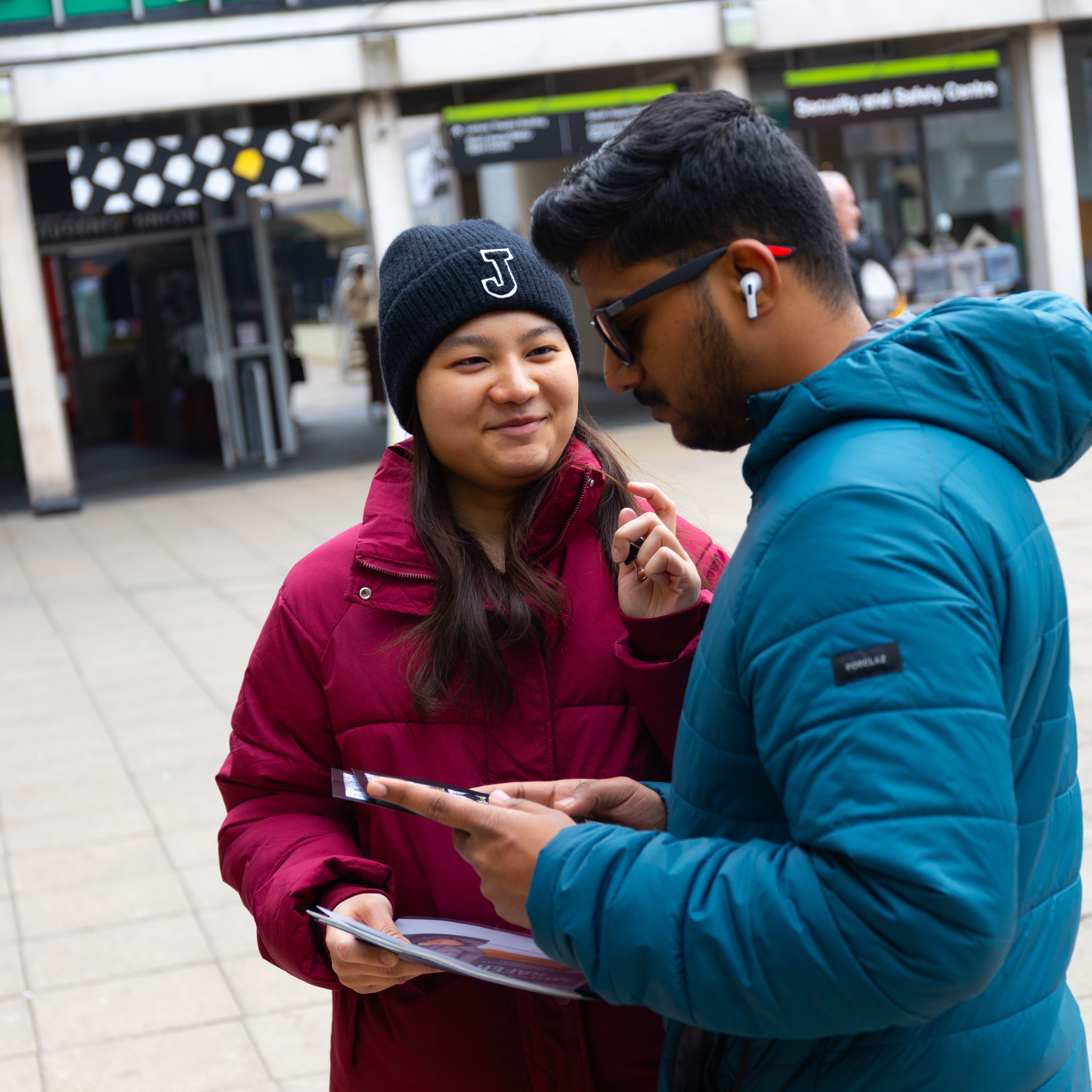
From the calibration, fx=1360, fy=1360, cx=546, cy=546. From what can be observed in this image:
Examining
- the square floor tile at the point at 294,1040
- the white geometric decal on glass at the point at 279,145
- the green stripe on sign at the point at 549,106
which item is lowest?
the square floor tile at the point at 294,1040

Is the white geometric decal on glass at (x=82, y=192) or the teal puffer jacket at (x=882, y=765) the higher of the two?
the white geometric decal on glass at (x=82, y=192)

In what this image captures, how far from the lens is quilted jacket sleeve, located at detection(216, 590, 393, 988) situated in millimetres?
1869

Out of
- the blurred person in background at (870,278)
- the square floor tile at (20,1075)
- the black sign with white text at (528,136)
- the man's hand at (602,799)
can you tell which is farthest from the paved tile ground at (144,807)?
the black sign with white text at (528,136)

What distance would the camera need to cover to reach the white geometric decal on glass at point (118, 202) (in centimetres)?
1356

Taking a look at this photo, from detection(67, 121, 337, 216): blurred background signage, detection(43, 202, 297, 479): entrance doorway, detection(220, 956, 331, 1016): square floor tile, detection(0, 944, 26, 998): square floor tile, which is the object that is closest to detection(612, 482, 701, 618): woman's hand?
detection(220, 956, 331, 1016): square floor tile

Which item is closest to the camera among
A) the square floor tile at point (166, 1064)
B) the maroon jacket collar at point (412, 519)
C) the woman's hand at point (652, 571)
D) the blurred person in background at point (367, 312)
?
the woman's hand at point (652, 571)

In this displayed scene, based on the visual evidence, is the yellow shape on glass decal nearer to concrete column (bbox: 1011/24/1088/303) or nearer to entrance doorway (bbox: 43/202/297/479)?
entrance doorway (bbox: 43/202/297/479)

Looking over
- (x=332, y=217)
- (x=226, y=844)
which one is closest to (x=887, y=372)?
(x=226, y=844)

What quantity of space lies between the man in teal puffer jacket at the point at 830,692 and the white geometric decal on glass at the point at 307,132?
13.2 m

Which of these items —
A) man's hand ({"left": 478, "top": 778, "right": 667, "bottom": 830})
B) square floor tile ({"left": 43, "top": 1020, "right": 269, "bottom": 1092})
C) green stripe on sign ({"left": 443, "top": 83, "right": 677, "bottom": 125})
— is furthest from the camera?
green stripe on sign ({"left": 443, "top": 83, "right": 677, "bottom": 125})

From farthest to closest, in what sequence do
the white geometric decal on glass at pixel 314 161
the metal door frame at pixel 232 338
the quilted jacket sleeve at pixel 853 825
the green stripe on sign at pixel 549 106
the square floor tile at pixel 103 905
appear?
the metal door frame at pixel 232 338
the green stripe on sign at pixel 549 106
the white geometric decal on glass at pixel 314 161
the square floor tile at pixel 103 905
the quilted jacket sleeve at pixel 853 825

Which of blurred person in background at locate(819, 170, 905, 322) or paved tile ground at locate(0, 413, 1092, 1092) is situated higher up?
blurred person in background at locate(819, 170, 905, 322)

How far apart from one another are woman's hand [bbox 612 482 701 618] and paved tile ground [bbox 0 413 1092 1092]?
34cm

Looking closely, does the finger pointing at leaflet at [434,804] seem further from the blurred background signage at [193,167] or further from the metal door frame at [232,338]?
the metal door frame at [232,338]
